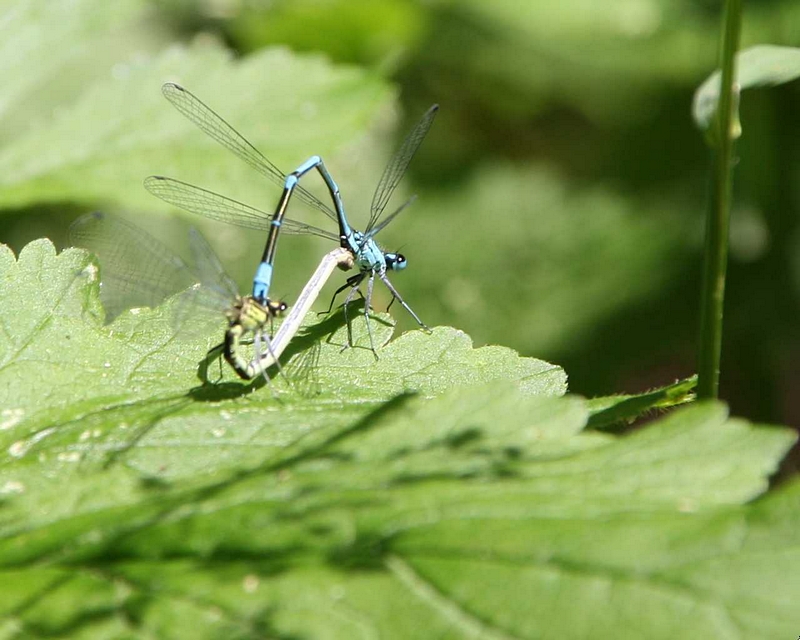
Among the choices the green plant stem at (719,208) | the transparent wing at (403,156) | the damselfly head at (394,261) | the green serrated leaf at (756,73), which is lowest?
the green plant stem at (719,208)

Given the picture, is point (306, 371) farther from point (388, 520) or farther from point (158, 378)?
point (388, 520)

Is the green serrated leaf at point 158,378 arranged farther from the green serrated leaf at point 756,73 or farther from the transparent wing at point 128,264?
the green serrated leaf at point 756,73

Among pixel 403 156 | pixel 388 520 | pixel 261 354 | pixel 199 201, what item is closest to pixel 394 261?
pixel 403 156

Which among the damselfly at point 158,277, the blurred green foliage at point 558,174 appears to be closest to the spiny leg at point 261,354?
the damselfly at point 158,277

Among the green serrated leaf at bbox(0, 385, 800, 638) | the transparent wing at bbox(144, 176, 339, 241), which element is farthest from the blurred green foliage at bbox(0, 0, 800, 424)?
the green serrated leaf at bbox(0, 385, 800, 638)

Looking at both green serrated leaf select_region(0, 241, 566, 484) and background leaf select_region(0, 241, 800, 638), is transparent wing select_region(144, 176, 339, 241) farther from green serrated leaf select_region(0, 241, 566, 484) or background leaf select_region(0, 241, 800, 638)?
background leaf select_region(0, 241, 800, 638)

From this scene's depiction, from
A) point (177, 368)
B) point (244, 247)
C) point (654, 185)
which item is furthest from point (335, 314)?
point (654, 185)
